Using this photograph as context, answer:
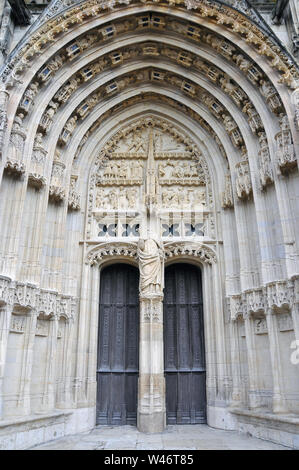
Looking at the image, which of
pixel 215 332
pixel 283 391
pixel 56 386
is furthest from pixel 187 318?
pixel 56 386

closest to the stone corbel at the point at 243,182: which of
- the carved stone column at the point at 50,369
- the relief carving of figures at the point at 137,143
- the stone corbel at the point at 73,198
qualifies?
the relief carving of figures at the point at 137,143

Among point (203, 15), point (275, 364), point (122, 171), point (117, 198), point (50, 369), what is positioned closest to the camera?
point (275, 364)

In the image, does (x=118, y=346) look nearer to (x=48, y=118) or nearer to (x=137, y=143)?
(x=137, y=143)

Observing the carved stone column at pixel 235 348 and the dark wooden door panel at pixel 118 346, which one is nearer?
the carved stone column at pixel 235 348

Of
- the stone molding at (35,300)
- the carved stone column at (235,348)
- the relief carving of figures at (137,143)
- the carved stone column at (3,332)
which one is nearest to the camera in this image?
the carved stone column at (3,332)

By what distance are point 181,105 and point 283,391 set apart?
8.69 m

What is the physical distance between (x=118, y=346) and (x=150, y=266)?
2.52 meters

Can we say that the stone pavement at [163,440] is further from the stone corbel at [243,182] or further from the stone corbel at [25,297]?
the stone corbel at [243,182]

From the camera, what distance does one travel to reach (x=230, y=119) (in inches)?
413

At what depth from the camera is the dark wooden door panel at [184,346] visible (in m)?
9.65

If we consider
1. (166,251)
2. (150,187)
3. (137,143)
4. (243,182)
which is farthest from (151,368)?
(137,143)

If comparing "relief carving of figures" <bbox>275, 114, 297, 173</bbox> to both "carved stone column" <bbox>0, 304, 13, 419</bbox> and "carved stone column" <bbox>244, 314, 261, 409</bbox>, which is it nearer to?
"carved stone column" <bbox>244, 314, 261, 409</bbox>

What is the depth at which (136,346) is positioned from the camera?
10102 mm

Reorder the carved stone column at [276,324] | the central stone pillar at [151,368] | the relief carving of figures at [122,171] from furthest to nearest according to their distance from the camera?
the relief carving of figures at [122,171] → the central stone pillar at [151,368] → the carved stone column at [276,324]
